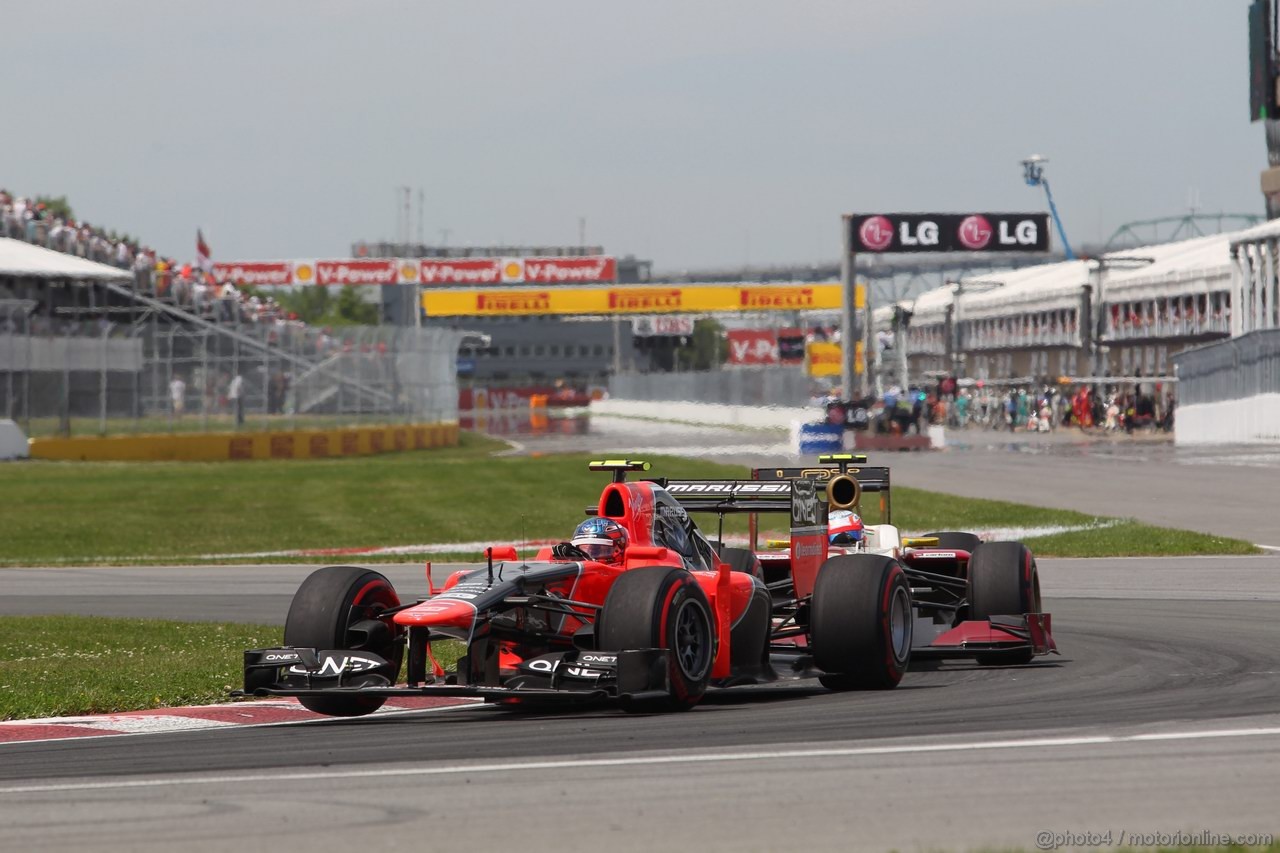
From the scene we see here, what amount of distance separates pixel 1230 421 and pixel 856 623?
149 feet

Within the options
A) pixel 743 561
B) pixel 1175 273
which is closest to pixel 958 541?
pixel 743 561

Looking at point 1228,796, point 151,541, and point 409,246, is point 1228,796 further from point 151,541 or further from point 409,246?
point 409,246

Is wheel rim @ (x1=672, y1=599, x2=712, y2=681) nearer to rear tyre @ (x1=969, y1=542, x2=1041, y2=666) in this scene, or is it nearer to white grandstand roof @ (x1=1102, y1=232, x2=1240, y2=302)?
rear tyre @ (x1=969, y1=542, x2=1041, y2=666)

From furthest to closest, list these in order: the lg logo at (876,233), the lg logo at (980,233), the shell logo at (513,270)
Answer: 1. the shell logo at (513,270)
2. the lg logo at (876,233)
3. the lg logo at (980,233)

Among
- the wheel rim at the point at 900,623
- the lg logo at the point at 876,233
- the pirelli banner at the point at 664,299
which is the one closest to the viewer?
the wheel rim at the point at 900,623

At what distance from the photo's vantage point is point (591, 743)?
8.62 m

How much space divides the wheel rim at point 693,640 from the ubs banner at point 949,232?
150 feet

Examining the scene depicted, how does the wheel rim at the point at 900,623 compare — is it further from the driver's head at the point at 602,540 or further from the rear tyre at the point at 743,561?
the driver's head at the point at 602,540

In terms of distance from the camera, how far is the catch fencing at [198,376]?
142ft

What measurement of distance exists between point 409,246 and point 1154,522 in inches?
5769

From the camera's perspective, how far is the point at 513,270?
121m

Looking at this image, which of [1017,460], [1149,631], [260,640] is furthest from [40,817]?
[1017,460]

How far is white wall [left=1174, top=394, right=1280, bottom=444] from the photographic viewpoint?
50.3 metres

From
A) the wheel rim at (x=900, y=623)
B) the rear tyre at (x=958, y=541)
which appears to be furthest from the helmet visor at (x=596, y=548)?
the rear tyre at (x=958, y=541)
